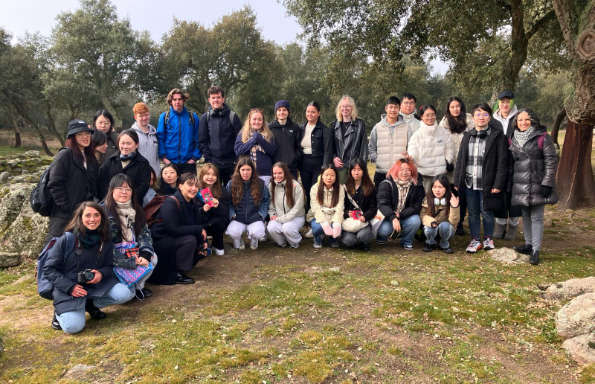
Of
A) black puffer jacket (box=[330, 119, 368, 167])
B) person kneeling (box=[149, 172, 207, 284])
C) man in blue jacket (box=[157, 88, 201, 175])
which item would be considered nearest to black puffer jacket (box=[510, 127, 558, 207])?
black puffer jacket (box=[330, 119, 368, 167])

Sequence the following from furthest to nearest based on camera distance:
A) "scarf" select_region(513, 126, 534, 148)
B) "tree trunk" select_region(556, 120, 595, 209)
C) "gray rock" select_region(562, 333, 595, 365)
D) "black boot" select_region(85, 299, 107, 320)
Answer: "tree trunk" select_region(556, 120, 595, 209) < "scarf" select_region(513, 126, 534, 148) < "black boot" select_region(85, 299, 107, 320) < "gray rock" select_region(562, 333, 595, 365)

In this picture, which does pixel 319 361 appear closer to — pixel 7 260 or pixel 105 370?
pixel 105 370

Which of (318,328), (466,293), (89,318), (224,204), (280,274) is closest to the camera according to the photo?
(318,328)

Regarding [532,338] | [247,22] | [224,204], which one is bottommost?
Result: [532,338]

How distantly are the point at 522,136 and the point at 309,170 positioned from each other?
3.77m

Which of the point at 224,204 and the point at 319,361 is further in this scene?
the point at 224,204

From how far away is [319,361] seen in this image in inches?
153

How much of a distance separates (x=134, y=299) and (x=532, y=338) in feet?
16.2

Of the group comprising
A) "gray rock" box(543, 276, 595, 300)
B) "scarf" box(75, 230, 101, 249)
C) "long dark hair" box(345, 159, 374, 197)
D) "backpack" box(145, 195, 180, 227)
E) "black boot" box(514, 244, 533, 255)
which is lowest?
"gray rock" box(543, 276, 595, 300)

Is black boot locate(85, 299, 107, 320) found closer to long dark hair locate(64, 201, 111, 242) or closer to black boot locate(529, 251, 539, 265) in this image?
long dark hair locate(64, 201, 111, 242)

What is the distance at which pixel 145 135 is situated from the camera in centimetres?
697

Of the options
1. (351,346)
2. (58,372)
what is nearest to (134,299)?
(58,372)

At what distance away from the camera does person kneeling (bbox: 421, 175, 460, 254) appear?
276 inches

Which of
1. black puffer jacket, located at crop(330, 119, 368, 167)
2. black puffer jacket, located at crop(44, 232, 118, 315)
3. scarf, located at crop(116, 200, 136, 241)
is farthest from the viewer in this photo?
black puffer jacket, located at crop(330, 119, 368, 167)
